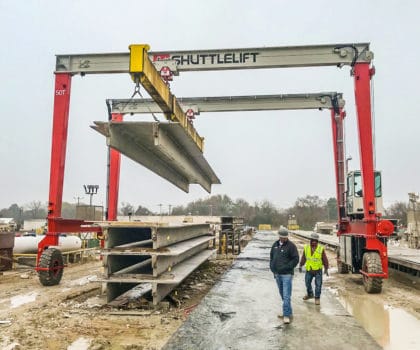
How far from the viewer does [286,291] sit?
18.1ft

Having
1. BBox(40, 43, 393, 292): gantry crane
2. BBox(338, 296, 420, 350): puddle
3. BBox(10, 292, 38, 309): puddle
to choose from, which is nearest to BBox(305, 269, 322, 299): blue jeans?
BBox(338, 296, 420, 350): puddle

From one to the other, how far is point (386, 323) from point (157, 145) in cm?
508

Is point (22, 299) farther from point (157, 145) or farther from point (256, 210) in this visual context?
point (256, 210)

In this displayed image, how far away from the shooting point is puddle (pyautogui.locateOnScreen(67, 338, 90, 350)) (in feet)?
16.7

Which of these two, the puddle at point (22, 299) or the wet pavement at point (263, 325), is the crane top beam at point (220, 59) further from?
the wet pavement at point (263, 325)

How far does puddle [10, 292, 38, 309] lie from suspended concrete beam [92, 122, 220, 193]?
3.68m

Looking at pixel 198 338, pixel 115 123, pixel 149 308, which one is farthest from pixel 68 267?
pixel 198 338

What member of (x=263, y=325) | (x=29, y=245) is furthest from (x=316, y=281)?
(x=29, y=245)

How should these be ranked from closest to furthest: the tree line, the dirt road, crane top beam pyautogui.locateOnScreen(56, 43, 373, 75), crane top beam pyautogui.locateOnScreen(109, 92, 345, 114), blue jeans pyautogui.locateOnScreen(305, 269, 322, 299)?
the dirt road, blue jeans pyautogui.locateOnScreen(305, 269, 322, 299), crane top beam pyautogui.locateOnScreen(56, 43, 373, 75), crane top beam pyautogui.locateOnScreen(109, 92, 345, 114), the tree line

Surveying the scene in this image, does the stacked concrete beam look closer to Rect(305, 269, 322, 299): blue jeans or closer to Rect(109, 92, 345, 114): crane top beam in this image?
Rect(305, 269, 322, 299): blue jeans

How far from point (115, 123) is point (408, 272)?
9.54 metres

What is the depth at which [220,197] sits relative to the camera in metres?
93.8

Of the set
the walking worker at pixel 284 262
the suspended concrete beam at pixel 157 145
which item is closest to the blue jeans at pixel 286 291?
the walking worker at pixel 284 262

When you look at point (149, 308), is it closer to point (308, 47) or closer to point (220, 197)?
point (308, 47)
